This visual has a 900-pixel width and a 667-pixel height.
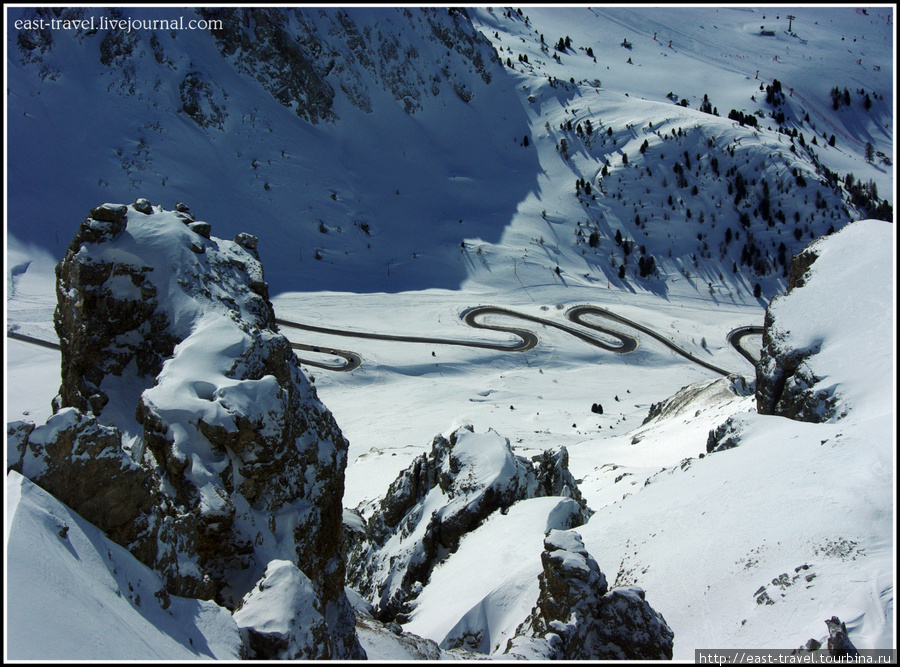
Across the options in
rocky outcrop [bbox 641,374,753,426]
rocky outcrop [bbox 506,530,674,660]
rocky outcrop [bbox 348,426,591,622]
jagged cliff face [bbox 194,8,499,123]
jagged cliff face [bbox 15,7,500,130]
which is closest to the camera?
rocky outcrop [bbox 506,530,674,660]

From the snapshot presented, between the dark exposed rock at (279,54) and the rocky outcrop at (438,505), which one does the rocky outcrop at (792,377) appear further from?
the dark exposed rock at (279,54)

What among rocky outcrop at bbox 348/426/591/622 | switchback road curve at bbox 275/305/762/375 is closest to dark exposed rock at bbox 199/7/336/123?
switchback road curve at bbox 275/305/762/375

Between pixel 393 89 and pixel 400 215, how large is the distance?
28.2 metres

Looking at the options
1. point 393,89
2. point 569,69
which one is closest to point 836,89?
point 569,69

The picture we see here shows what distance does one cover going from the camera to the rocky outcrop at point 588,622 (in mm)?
14804

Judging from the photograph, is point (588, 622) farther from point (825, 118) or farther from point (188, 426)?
point (825, 118)

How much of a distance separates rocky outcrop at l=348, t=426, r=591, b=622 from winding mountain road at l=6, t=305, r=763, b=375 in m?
37.6

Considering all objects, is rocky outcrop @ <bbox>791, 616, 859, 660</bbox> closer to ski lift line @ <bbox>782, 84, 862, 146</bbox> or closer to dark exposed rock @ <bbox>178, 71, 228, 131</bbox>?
dark exposed rock @ <bbox>178, 71, 228, 131</bbox>

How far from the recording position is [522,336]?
8056 cm

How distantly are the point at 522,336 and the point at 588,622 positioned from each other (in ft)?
215

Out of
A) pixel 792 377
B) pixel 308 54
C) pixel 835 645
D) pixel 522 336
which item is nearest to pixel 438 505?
pixel 792 377

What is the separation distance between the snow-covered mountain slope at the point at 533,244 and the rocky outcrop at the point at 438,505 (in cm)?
132

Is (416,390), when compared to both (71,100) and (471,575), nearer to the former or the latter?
(471,575)

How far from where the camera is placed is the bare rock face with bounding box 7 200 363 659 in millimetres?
13414
